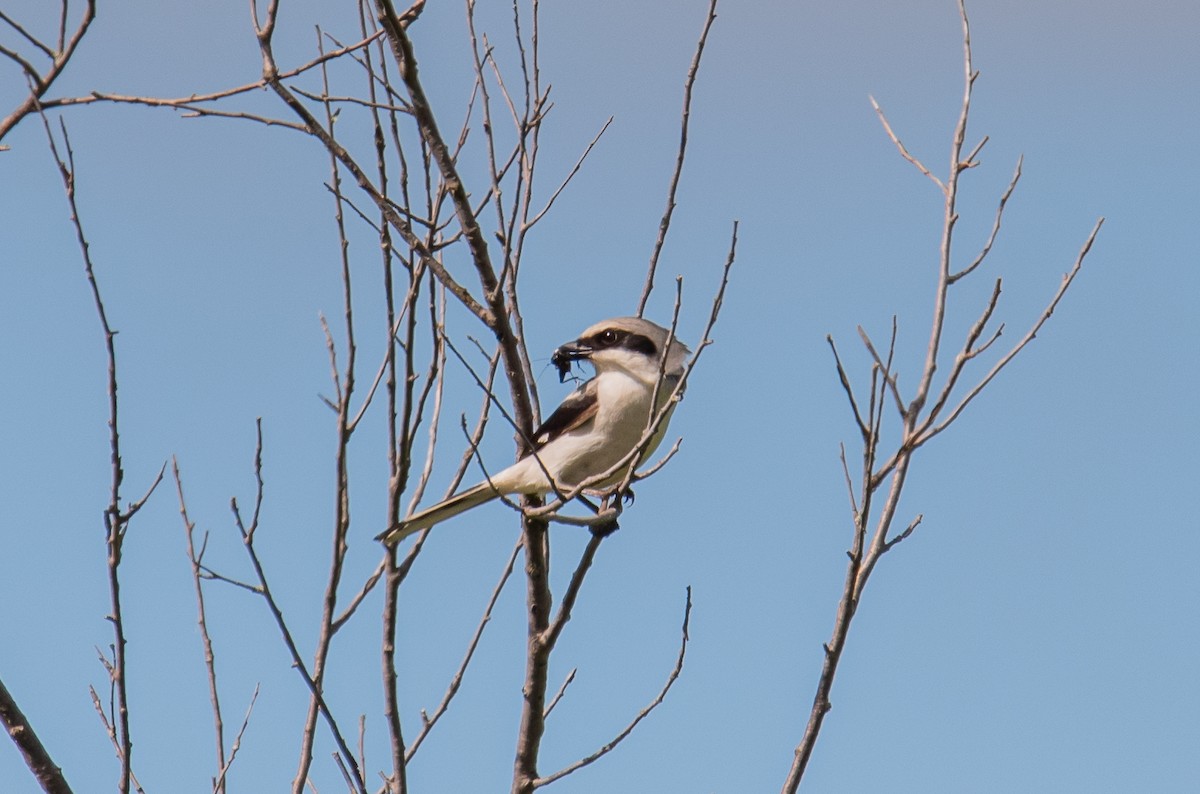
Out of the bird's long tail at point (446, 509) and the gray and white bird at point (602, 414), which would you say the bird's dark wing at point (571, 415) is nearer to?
the gray and white bird at point (602, 414)

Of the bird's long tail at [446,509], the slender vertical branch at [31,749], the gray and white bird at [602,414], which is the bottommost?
the slender vertical branch at [31,749]

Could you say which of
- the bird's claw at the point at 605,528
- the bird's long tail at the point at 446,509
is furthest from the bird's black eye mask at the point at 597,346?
the bird's claw at the point at 605,528

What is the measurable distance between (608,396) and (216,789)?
7.69ft

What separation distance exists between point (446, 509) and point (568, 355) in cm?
120

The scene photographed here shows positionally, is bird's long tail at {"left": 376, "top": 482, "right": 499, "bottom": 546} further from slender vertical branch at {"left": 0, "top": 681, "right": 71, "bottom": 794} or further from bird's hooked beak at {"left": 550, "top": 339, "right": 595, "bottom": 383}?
slender vertical branch at {"left": 0, "top": 681, "right": 71, "bottom": 794}

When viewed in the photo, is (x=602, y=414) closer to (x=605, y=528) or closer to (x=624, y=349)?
(x=624, y=349)

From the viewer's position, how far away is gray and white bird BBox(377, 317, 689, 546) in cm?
557

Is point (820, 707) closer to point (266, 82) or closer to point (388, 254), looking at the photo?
point (388, 254)

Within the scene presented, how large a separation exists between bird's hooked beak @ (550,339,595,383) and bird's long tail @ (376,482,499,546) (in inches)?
38.3

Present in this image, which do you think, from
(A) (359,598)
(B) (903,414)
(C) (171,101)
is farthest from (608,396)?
(C) (171,101)

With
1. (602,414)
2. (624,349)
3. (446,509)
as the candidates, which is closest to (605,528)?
(446,509)

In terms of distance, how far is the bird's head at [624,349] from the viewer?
19.4 ft

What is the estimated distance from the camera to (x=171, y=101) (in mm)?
3924

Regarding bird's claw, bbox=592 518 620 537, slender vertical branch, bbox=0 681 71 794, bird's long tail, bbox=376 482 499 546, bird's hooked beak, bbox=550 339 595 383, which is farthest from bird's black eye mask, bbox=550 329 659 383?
slender vertical branch, bbox=0 681 71 794
